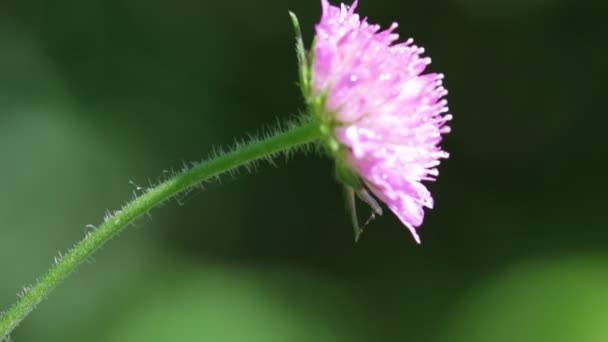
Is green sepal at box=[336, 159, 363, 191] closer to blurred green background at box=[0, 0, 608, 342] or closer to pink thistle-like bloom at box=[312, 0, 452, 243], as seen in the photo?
pink thistle-like bloom at box=[312, 0, 452, 243]

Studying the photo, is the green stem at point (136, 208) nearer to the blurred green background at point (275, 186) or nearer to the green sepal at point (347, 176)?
the green sepal at point (347, 176)

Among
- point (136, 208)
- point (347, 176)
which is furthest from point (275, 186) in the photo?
point (136, 208)

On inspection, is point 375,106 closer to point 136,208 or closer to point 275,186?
point 136,208

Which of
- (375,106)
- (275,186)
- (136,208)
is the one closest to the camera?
(136,208)

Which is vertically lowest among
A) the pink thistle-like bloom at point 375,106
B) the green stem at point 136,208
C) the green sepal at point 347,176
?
the green stem at point 136,208

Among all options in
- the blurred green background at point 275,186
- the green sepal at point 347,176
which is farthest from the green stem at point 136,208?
the blurred green background at point 275,186

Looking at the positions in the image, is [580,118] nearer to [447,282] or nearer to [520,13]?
[520,13]
